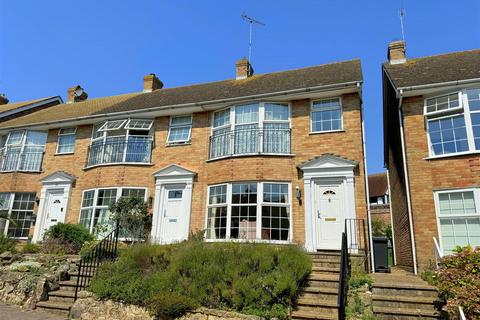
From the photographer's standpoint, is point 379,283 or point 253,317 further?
point 379,283

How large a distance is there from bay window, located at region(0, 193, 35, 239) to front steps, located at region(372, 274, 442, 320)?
48.7ft

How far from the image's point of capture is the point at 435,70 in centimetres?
1273

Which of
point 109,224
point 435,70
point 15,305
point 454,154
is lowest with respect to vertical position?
point 15,305

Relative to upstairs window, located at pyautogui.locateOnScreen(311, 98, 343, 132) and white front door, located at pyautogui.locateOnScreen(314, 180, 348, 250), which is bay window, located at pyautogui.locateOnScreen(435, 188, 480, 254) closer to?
white front door, located at pyautogui.locateOnScreen(314, 180, 348, 250)

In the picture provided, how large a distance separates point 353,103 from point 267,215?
4866mm

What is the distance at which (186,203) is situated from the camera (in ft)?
44.1

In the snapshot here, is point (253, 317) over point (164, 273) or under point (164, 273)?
under

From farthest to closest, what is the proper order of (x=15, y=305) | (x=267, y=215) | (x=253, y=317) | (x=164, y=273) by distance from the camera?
(x=267, y=215)
(x=15, y=305)
(x=164, y=273)
(x=253, y=317)

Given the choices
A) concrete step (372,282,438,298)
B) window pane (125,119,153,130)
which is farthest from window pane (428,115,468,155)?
window pane (125,119,153,130)

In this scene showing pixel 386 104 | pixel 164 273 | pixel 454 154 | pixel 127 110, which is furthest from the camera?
pixel 386 104

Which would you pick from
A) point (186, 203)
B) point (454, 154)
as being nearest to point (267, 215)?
point (186, 203)

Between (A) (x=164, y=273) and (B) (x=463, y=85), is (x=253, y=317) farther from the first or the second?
(B) (x=463, y=85)

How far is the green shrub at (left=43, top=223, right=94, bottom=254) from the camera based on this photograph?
1262 centimetres

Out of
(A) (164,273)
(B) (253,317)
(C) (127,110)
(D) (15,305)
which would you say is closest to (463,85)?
(B) (253,317)
